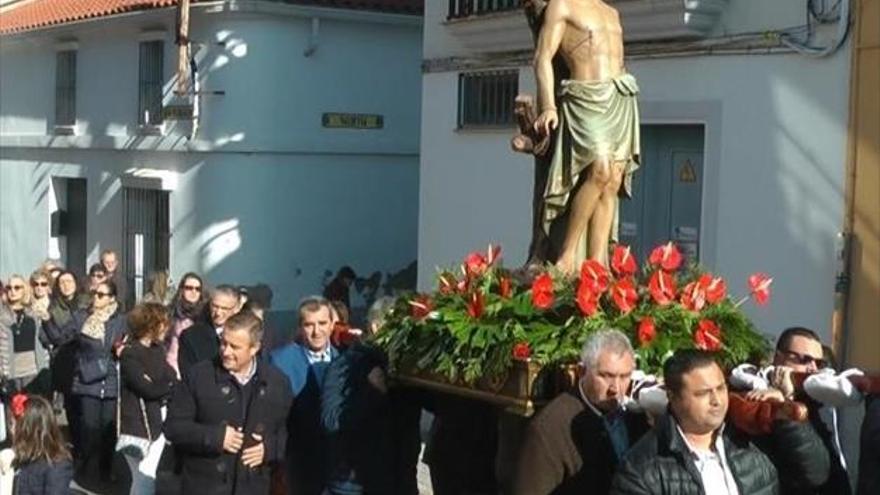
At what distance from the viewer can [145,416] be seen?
893 cm

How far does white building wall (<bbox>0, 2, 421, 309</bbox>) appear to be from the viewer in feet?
61.0

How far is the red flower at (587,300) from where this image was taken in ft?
17.9

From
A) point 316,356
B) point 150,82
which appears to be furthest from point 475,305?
point 150,82

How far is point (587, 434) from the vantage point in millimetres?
4977

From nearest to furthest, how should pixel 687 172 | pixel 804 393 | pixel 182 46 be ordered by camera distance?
pixel 804 393 < pixel 687 172 < pixel 182 46

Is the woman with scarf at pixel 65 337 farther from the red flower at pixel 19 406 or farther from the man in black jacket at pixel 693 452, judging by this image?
the man in black jacket at pixel 693 452

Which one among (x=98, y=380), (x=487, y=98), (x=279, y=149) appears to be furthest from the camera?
(x=279, y=149)

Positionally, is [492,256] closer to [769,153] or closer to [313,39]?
[769,153]

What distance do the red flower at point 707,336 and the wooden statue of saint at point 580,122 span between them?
0.80 m

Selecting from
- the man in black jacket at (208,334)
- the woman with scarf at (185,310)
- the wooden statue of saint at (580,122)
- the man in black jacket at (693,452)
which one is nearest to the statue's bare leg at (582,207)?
the wooden statue of saint at (580,122)

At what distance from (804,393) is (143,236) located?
1637cm

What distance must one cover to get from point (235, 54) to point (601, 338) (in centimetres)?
1411

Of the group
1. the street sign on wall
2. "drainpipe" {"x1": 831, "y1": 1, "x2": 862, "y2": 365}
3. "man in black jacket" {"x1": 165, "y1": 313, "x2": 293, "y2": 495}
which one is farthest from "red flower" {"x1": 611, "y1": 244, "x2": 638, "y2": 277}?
the street sign on wall

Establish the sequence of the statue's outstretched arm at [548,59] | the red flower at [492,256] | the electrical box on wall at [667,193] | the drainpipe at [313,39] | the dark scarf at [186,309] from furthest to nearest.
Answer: the drainpipe at [313,39], the electrical box on wall at [667,193], the dark scarf at [186,309], the statue's outstretched arm at [548,59], the red flower at [492,256]
